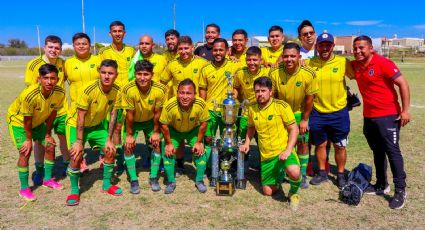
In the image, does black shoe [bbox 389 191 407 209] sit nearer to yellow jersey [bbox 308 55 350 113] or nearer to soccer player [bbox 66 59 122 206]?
yellow jersey [bbox 308 55 350 113]

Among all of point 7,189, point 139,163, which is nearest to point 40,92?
point 7,189

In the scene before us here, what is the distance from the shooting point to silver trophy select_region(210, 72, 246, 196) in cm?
481

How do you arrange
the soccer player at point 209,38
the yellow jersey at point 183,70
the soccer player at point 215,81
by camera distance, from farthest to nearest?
the soccer player at point 209,38 < the yellow jersey at point 183,70 < the soccer player at point 215,81

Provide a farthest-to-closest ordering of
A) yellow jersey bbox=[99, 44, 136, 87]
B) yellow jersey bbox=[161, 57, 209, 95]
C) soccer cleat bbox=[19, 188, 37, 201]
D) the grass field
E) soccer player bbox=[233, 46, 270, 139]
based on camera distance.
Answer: yellow jersey bbox=[99, 44, 136, 87] < yellow jersey bbox=[161, 57, 209, 95] < soccer player bbox=[233, 46, 270, 139] < soccer cleat bbox=[19, 188, 37, 201] < the grass field

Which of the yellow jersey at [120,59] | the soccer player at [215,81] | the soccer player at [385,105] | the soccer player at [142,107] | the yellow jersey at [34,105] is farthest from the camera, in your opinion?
the yellow jersey at [120,59]

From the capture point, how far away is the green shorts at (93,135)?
4.89m

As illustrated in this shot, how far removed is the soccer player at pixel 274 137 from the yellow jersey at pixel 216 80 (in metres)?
0.80

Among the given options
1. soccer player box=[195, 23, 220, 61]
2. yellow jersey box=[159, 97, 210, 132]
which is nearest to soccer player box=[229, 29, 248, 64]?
soccer player box=[195, 23, 220, 61]

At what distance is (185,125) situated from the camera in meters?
5.08

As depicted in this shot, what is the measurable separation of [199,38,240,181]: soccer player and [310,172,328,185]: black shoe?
5.18 feet

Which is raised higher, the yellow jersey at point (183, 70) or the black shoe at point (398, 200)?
the yellow jersey at point (183, 70)

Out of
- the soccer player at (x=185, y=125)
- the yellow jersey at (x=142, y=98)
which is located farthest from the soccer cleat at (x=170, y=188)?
the yellow jersey at (x=142, y=98)

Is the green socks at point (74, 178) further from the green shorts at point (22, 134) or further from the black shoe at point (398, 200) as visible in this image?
the black shoe at point (398, 200)

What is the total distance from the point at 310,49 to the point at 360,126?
3.99 m
